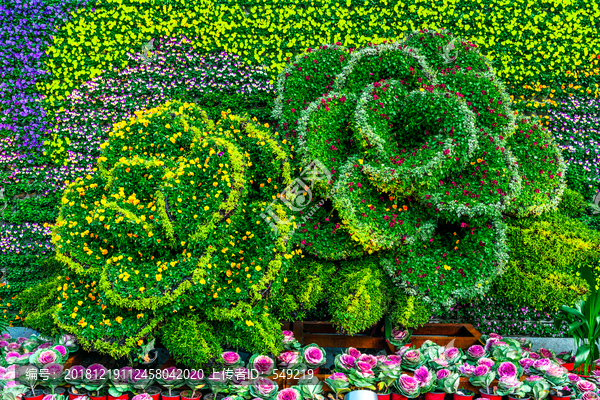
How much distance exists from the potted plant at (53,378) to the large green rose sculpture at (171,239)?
264mm

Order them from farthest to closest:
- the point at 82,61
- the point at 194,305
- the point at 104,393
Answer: the point at 82,61 → the point at 194,305 → the point at 104,393

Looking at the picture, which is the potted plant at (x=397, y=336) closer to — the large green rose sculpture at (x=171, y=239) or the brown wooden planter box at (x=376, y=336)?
the brown wooden planter box at (x=376, y=336)

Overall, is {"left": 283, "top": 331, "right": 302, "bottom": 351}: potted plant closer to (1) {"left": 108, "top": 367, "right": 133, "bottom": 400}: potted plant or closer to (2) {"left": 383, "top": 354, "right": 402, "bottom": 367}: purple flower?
(2) {"left": 383, "top": 354, "right": 402, "bottom": 367}: purple flower

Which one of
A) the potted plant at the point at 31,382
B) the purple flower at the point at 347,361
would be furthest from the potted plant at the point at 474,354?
the potted plant at the point at 31,382

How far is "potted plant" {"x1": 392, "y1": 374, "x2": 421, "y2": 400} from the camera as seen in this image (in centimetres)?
290

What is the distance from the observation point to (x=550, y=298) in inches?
155

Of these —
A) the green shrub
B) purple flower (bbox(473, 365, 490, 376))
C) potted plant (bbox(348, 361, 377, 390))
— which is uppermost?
the green shrub

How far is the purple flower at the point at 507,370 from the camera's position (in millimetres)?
3061

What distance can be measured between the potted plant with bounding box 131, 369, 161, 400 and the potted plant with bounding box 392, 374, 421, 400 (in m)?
1.71

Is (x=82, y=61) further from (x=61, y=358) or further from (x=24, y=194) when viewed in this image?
(x=61, y=358)

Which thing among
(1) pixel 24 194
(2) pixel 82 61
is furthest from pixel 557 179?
(1) pixel 24 194

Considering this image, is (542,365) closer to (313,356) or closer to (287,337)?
(313,356)

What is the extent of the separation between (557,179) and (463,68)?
1444 millimetres

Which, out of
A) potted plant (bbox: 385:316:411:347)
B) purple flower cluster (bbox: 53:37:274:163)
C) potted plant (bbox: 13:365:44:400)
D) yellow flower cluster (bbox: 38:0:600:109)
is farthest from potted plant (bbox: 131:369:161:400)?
yellow flower cluster (bbox: 38:0:600:109)
